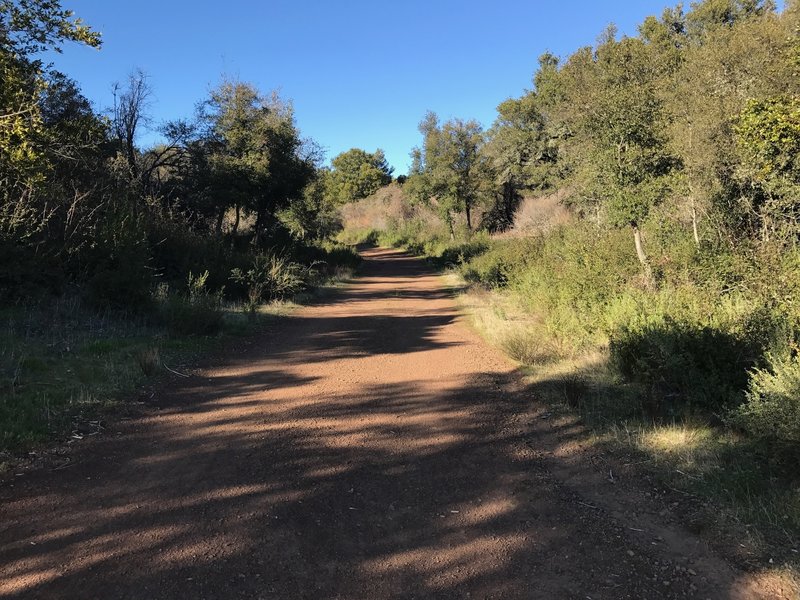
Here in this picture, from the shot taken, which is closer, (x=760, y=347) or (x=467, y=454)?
(x=467, y=454)

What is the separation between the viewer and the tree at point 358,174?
254 ft

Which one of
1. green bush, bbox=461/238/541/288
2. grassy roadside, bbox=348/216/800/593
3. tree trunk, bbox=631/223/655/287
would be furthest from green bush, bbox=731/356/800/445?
green bush, bbox=461/238/541/288

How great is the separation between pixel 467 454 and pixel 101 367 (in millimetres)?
5269

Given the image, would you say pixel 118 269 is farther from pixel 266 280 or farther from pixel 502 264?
pixel 502 264

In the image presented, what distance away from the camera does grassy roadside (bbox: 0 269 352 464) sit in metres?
5.37

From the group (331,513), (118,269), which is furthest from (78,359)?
(331,513)

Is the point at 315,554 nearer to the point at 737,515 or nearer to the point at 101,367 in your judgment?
the point at 737,515

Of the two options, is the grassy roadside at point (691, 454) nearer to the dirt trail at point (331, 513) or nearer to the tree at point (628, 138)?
the dirt trail at point (331, 513)

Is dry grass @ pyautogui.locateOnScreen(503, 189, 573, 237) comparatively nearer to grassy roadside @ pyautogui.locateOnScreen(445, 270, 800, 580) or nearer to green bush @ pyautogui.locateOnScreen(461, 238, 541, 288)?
green bush @ pyautogui.locateOnScreen(461, 238, 541, 288)

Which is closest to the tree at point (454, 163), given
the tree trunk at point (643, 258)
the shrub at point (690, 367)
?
the tree trunk at point (643, 258)

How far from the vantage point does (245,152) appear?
19.4m

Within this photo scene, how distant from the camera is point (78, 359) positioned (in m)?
7.54

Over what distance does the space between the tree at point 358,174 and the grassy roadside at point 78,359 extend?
6410 centimetres

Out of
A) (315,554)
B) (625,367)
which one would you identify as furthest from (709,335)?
(315,554)
